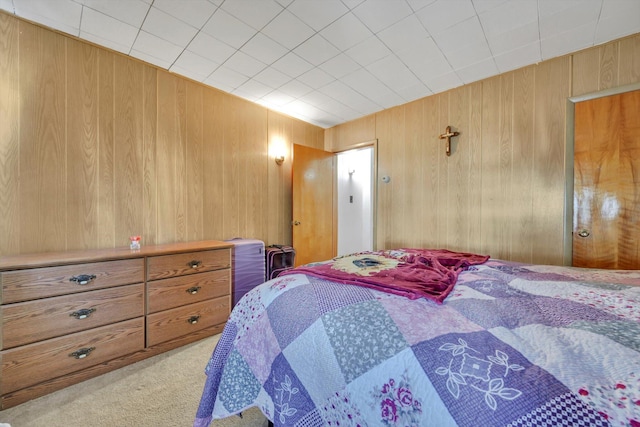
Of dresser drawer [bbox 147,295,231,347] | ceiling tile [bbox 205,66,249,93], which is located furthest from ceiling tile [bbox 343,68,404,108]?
dresser drawer [bbox 147,295,231,347]

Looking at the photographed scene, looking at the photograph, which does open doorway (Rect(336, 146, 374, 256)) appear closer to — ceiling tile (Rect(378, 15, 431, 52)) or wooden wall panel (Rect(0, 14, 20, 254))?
ceiling tile (Rect(378, 15, 431, 52))

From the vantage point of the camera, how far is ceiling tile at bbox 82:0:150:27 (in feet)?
5.69

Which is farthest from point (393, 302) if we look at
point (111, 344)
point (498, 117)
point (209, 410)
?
point (498, 117)

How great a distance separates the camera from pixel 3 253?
1825 millimetres

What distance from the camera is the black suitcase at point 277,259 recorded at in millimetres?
3231

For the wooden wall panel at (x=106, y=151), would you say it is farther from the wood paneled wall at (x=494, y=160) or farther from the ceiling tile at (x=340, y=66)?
the wood paneled wall at (x=494, y=160)

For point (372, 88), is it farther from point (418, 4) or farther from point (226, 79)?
point (226, 79)

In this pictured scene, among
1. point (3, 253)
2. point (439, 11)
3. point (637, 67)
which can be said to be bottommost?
point (3, 253)

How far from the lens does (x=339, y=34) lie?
2.05 metres

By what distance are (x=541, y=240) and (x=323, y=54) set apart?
9.01 ft

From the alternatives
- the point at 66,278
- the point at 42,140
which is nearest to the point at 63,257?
the point at 66,278

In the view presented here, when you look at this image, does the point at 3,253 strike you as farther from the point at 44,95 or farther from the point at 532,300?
the point at 532,300

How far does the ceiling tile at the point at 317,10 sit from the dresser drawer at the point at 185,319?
2.53 metres

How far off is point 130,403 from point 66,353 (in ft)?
2.00
